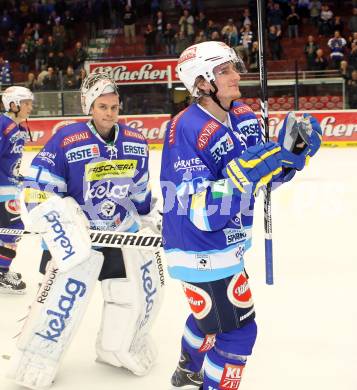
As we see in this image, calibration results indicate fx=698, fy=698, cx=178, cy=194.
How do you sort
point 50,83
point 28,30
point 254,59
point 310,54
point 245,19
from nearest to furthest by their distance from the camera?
point 50,83 → point 310,54 → point 254,59 → point 245,19 → point 28,30

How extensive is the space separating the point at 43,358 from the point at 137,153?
1.06m

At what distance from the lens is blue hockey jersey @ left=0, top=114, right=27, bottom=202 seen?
4.71 meters

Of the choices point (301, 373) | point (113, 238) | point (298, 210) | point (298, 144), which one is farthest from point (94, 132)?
point (298, 210)

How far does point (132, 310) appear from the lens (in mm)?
3332

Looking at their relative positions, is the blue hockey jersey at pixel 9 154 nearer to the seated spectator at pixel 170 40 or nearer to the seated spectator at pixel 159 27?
the seated spectator at pixel 170 40

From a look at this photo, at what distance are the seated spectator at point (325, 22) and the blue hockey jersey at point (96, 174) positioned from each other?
12.8 metres

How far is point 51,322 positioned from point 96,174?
71cm

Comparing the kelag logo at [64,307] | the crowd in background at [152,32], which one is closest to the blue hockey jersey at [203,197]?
the kelag logo at [64,307]

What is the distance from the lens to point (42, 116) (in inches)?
496

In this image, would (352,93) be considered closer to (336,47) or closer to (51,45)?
(336,47)

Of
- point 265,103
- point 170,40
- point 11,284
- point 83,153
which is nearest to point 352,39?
point 170,40

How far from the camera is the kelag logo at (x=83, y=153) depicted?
3.20 m

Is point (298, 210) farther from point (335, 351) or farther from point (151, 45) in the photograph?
point (151, 45)

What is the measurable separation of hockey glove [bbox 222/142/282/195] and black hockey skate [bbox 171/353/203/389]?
105 cm
